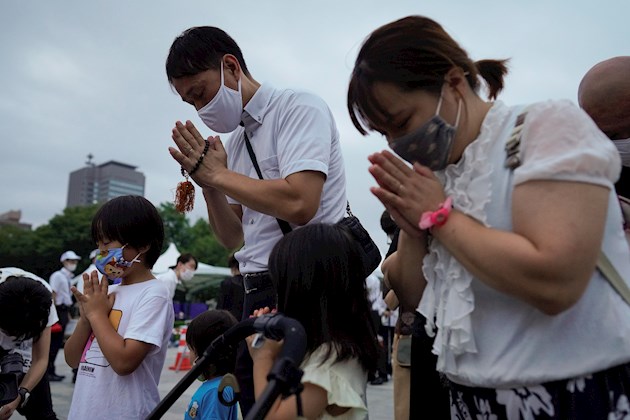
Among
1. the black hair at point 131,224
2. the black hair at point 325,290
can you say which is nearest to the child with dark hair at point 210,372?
the black hair at point 131,224

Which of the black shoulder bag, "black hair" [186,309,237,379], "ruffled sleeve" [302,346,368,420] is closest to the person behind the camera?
"ruffled sleeve" [302,346,368,420]

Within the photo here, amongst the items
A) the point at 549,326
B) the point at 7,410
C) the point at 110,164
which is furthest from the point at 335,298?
the point at 110,164

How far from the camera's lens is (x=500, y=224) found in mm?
1271

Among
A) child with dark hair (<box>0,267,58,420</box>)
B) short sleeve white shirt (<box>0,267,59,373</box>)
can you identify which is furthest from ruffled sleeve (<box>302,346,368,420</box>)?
short sleeve white shirt (<box>0,267,59,373</box>)

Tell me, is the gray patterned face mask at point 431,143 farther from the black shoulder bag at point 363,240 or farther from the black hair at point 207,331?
the black hair at point 207,331

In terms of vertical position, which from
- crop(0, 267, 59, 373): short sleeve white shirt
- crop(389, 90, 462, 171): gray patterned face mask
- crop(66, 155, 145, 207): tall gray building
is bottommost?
crop(0, 267, 59, 373): short sleeve white shirt

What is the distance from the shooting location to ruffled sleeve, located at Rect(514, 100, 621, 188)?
3.74ft

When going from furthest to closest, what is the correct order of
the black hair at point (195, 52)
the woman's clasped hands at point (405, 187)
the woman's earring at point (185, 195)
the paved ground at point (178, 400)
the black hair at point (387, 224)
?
the paved ground at point (178, 400)
the black hair at point (387, 224)
the woman's earring at point (185, 195)
the black hair at point (195, 52)
the woman's clasped hands at point (405, 187)

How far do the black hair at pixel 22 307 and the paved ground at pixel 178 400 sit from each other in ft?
7.88

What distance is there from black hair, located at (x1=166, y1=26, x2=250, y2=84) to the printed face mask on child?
839 millimetres

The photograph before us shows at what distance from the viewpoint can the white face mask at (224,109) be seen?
226cm

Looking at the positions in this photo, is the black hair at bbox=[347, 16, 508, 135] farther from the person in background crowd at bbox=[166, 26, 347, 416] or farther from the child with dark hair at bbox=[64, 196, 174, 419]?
the child with dark hair at bbox=[64, 196, 174, 419]

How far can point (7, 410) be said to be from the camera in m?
3.05

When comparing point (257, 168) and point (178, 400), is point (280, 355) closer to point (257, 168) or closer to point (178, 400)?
point (257, 168)
